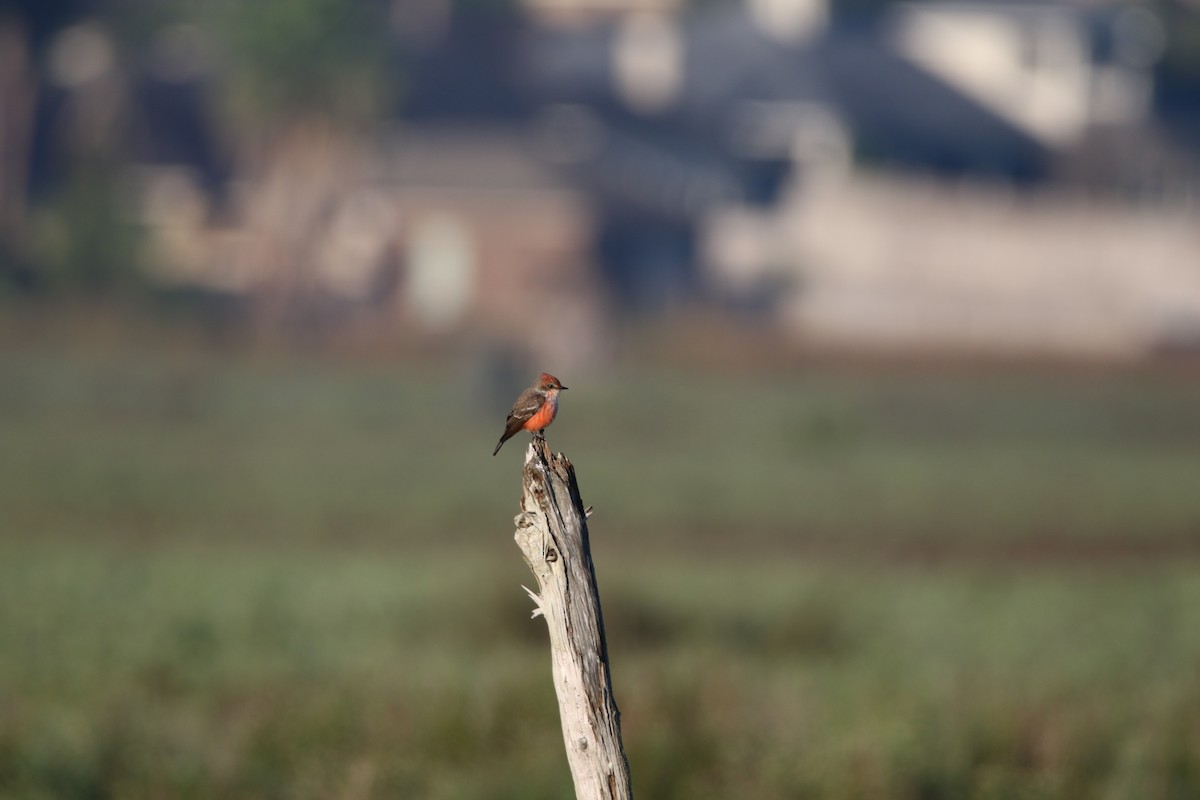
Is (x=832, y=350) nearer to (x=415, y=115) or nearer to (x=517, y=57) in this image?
(x=415, y=115)

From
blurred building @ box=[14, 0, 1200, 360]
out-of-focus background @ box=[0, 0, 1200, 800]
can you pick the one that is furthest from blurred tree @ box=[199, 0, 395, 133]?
blurred building @ box=[14, 0, 1200, 360]

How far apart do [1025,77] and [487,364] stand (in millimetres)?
41961

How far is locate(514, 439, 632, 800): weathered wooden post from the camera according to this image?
7160 mm

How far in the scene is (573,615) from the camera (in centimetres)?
727

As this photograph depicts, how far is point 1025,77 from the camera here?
Answer: 78375 millimetres

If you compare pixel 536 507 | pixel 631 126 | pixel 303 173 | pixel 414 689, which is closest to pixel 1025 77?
pixel 631 126

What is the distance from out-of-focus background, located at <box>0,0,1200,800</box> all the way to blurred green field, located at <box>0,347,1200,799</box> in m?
0.08

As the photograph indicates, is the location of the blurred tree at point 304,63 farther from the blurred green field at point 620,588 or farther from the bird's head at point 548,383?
the bird's head at point 548,383

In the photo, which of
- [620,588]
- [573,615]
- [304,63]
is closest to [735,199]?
[304,63]

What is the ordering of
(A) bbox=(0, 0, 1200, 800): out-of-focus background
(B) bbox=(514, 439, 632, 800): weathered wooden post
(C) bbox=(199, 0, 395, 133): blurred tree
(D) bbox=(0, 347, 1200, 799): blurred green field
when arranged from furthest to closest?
(C) bbox=(199, 0, 395, 133): blurred tree → (A) bbox=(0, 0, 1200, 800): out-of-focus background → (D) bbox=(0, 347, 1200, 799): blurred green field → (B) bbox=(514, 439, 632, 800): weathered wooden post

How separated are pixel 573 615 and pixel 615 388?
129ft

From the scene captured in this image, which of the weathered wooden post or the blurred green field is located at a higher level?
the blurred green field

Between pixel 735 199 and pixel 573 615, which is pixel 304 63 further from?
pixel 573 615

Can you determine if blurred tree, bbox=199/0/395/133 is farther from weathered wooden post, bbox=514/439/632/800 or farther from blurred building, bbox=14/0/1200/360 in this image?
weathered wooden post, bbox=514/439/632/800
